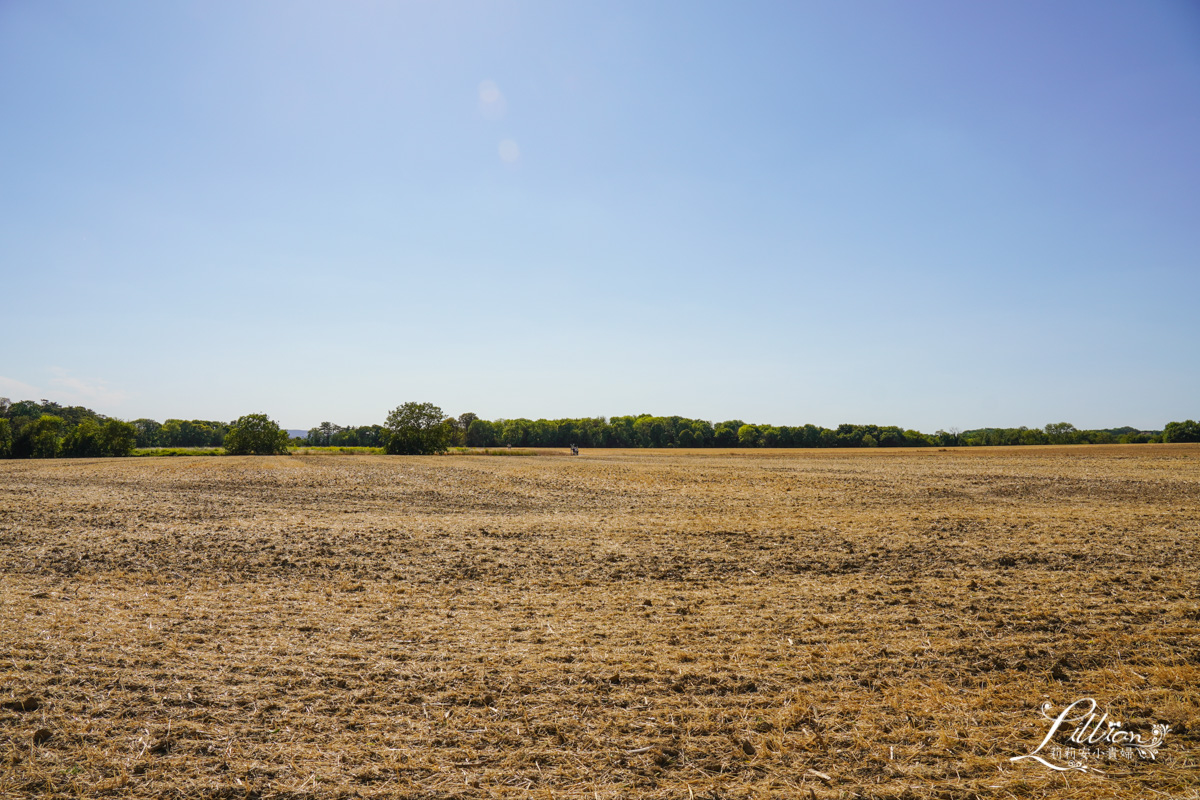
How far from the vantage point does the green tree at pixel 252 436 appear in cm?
8244

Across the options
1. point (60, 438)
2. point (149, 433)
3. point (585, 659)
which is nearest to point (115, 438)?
point (60, 438)

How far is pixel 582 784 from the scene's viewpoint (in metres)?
4.78

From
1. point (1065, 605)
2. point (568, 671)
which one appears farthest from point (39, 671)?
point (1065, 605)

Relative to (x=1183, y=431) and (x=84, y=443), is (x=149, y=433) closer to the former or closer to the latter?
(x=84, y=443)

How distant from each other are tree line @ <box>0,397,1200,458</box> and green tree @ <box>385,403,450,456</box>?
16cm

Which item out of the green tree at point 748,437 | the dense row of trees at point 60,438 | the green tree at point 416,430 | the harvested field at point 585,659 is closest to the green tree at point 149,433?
the dense row of trees at point 60,438

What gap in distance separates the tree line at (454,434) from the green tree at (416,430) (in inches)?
6.1

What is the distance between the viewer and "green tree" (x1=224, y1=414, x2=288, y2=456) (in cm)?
8244

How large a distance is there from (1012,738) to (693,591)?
19.1 feet

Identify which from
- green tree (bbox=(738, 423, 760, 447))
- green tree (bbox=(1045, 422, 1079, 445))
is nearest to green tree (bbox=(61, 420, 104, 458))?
green tree (bbox=(738, 423, 760, 447))

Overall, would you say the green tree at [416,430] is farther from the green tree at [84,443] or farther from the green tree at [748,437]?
the green tree at [748,437]

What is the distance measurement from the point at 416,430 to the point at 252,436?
2319 cm

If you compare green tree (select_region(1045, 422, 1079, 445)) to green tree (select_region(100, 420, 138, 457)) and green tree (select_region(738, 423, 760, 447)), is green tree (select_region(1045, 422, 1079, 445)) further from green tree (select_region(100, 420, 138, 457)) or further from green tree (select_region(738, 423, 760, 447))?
green tree (select_region(100, 420, 138, 457))

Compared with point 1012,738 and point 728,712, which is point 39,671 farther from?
point 1012,738
